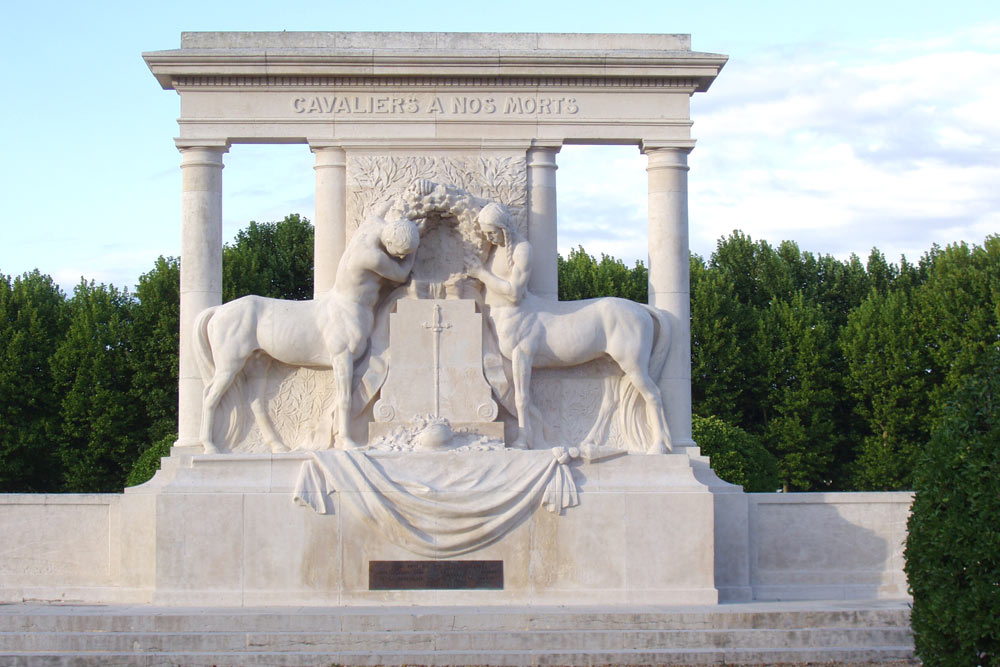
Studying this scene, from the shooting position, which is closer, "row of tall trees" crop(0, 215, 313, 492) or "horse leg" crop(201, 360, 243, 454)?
"horse leg" crop(201, 360, 243, 454)

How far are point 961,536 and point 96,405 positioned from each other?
2578 centimetres

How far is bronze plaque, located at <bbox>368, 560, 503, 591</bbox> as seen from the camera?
14.5 m

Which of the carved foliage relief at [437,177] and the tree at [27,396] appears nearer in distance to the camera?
the carved foliage relief at [437,177]

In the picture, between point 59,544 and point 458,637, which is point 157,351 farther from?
point 458,637

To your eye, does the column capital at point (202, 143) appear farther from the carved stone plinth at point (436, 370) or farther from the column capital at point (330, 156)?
the carved stone plinth at point (436, 370)

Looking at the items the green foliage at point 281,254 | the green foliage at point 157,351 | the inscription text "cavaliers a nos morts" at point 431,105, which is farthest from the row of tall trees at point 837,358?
the inscription text "cavaliers a nos morts" at point 431,105

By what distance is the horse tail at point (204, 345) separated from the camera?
51.5 feet

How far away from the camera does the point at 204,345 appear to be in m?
15.7

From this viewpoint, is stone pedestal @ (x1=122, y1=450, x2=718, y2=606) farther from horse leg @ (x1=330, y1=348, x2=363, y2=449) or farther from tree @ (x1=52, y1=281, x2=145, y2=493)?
tree @ (x1=52, y1=281, x2=145, y2=493)

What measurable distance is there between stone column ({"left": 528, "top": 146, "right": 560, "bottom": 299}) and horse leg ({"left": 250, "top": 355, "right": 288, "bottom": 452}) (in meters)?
3.54

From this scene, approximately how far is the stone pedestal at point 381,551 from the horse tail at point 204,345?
1.72 meters

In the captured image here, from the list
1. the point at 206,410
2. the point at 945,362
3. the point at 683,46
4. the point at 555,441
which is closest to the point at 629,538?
the point at 555,441

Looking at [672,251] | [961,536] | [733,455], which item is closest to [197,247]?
[672,251]

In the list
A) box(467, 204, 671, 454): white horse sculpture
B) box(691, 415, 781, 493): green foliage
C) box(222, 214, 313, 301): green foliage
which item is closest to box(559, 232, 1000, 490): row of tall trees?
box(691, 415, 781, 493): green foliage
